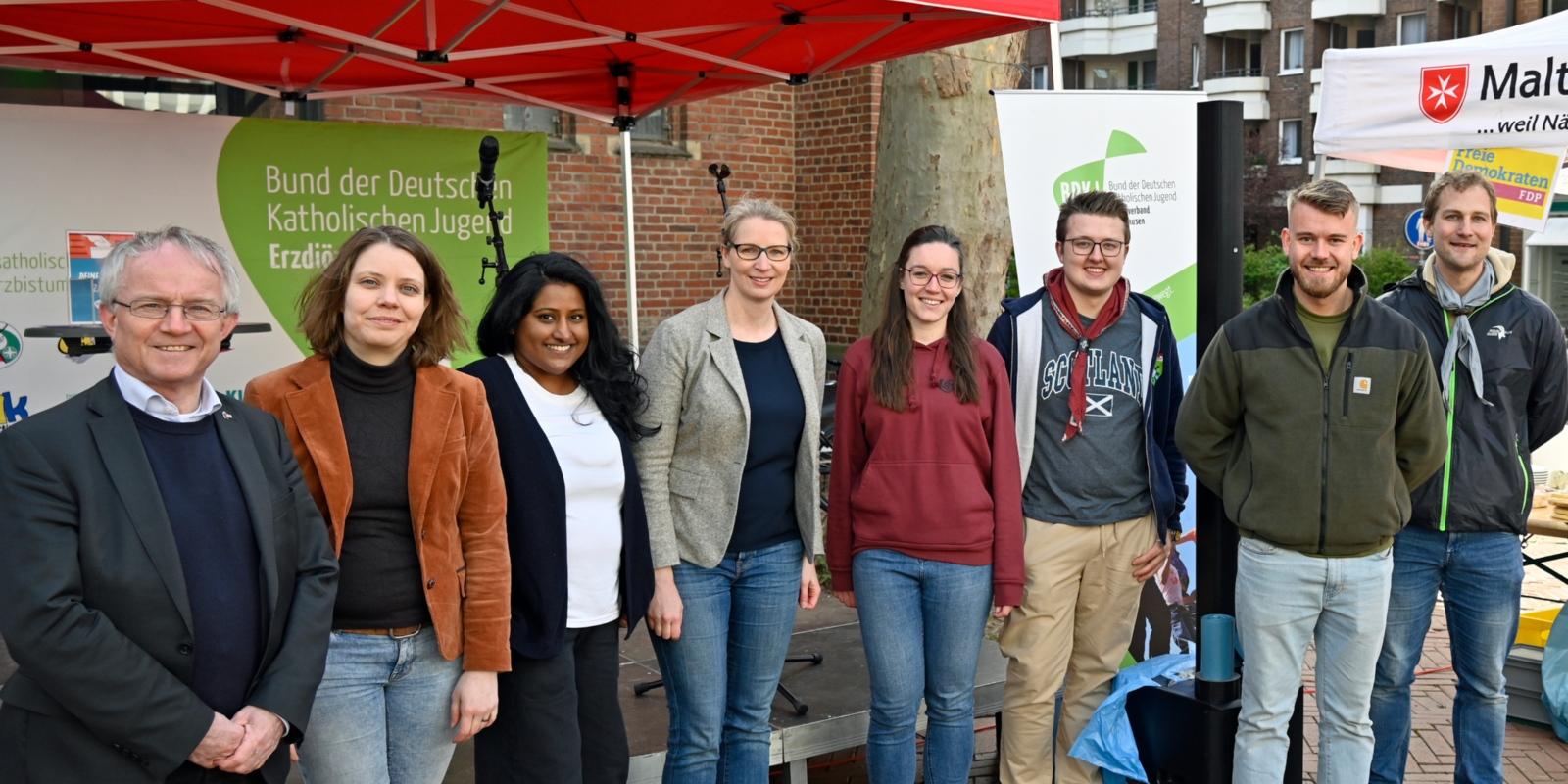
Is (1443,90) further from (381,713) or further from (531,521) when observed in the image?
(381,713)

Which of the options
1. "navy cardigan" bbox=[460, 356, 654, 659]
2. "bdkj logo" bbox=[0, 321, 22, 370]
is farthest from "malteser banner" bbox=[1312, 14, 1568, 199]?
"bdkj logo" bbox=[0, 321, 22, 370]

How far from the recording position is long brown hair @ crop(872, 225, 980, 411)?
370cm

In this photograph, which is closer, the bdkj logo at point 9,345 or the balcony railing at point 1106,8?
the bdkj logo at point 9,345

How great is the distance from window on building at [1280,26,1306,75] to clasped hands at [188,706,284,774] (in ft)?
163

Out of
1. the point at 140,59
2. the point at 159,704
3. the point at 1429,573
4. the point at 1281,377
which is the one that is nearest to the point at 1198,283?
the point at 1281,377

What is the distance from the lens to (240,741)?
2486 millimetres

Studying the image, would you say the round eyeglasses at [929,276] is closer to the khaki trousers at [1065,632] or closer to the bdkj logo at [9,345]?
the khaki trousers at [1065,632]

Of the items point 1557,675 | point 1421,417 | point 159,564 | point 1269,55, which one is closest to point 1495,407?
point 1421,417

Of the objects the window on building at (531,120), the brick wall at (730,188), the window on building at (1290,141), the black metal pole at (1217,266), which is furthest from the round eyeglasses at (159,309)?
the window on building at (1290,141)

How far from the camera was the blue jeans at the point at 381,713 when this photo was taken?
2773 millimetres

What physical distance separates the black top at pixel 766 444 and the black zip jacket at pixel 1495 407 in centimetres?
208

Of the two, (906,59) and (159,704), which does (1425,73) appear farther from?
(159,704)

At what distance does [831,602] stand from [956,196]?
2.08 meters

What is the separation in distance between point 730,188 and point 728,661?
8442mm
